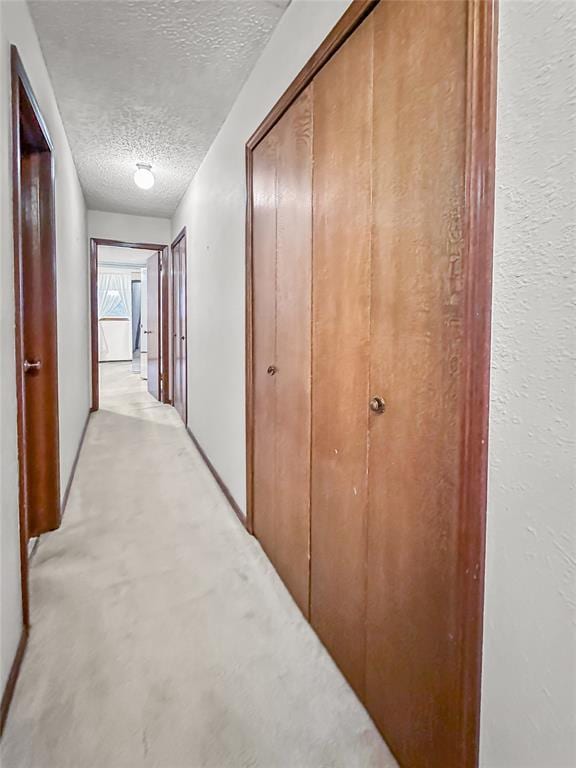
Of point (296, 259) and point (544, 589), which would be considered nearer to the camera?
point (544, 589)

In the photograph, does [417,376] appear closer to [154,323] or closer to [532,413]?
[532,413]

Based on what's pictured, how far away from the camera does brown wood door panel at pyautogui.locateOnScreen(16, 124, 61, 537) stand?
227 cm

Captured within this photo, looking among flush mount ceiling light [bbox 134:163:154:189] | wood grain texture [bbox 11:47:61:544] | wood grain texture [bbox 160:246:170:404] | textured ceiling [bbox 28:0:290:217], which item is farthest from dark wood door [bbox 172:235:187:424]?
wood grain texture [bbox 11:47:61:544]

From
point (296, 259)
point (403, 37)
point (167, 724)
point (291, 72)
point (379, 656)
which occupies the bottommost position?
point (167, 724)

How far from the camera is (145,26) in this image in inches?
78.3

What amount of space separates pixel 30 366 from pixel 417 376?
1.95 metres

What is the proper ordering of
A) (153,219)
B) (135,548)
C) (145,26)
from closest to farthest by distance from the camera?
(145,26), (135,548), (153,219)

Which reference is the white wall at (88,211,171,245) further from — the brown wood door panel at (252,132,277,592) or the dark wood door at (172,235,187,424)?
the brown wood door panel at (252,132,277,592)

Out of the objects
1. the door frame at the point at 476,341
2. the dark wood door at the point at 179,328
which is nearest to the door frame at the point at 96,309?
the dark wood door at the point at 179,328

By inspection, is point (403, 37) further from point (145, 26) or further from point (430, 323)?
point (145, 26)

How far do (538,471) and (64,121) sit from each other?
343 centimetres

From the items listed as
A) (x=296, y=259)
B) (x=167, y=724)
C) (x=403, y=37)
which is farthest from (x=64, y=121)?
(x=167, y=724)

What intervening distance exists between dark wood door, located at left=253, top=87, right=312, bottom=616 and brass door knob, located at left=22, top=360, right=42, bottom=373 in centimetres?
108

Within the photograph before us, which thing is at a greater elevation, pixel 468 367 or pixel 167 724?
pixel 468 367
